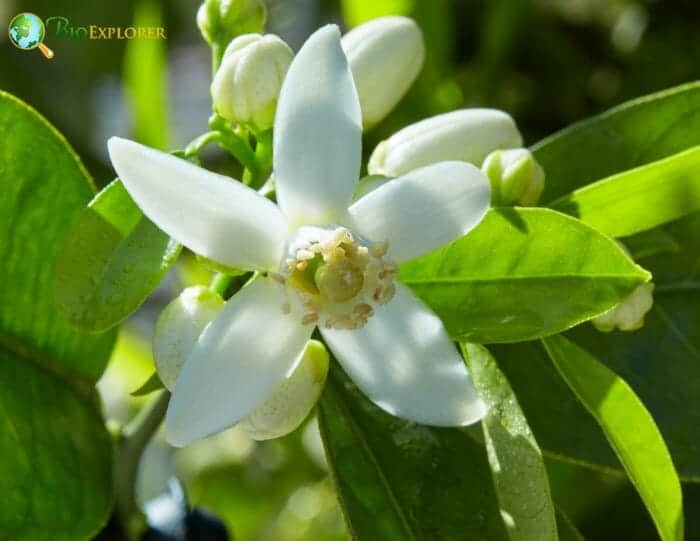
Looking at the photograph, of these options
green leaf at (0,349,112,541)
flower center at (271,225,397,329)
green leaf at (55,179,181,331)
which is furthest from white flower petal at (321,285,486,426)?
green leaf at (0,349,112,541)

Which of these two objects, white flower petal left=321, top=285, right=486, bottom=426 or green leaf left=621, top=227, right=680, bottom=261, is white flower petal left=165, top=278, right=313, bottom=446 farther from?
green leaf left=621, top=227, right=680, bottom=261

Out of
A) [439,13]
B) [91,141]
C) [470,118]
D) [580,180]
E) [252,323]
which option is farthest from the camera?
[91,141]

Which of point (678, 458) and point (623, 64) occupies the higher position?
point (678, 458)

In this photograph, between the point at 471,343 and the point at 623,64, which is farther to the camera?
the point at 623,64

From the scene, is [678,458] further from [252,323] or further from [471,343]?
[252,323]

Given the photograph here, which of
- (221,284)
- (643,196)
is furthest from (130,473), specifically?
(643,196)

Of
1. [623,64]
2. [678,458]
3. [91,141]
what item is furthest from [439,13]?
[678,458]

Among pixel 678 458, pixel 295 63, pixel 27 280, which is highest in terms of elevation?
pixel 295 63
